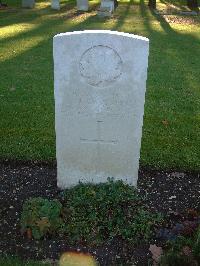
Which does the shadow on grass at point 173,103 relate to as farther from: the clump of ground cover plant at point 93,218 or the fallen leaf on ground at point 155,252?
the fallen leaf on ground at point 155,252

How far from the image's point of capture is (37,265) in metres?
3.64

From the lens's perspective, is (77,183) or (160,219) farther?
(77,183)

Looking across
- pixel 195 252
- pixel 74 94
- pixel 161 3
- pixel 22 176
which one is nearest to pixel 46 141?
pixel 22 176

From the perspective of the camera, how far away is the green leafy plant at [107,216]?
3992 mm

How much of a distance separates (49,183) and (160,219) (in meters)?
1.38

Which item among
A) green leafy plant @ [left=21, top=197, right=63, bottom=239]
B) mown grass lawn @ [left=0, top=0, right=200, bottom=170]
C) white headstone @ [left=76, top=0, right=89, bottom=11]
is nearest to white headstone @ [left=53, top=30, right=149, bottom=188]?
green leafy plant @ [left=21, top=197, right=63, bottom=239]

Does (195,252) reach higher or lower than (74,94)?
lower

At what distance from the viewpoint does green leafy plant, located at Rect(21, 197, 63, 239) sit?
3908 mm

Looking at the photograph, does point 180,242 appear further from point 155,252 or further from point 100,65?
point 100,65

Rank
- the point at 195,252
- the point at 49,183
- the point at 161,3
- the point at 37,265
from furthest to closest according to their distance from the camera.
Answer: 1. the point at 161,3
2. the point at 49,183
3. the point at 37,265
4. the point at 195,252

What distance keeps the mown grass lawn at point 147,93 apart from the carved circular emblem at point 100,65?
1.72 meters

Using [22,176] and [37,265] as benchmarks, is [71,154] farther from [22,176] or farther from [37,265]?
[37,265]

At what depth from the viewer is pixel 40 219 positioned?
3912 mm

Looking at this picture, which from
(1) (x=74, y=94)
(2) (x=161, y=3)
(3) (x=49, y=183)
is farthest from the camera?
(2) (x=161, y=3)
